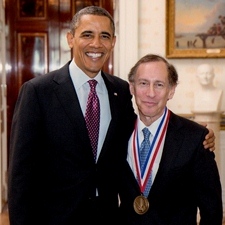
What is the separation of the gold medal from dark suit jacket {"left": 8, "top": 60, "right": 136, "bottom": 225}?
216 millimetres

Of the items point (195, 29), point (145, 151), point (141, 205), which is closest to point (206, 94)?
point (195, 29)

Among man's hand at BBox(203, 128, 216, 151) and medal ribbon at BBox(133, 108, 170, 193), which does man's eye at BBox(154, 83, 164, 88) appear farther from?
man's hand at BBox(203, 128, 216, 151)

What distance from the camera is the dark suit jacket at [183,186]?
78.8 inches

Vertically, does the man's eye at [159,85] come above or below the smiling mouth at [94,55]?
below

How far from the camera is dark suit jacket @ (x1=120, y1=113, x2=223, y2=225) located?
200 centimetres

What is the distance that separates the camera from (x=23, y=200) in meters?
2.14

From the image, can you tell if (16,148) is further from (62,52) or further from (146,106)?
(62,52)

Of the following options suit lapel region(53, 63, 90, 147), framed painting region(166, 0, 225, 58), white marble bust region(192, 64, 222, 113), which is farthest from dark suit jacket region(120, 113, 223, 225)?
framed painting region(166, 0, 225, 58)

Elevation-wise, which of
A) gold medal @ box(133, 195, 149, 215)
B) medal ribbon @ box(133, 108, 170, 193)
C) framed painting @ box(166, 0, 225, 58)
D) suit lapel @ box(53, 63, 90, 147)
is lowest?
gold medal @ box(133, 195, 149, 215)

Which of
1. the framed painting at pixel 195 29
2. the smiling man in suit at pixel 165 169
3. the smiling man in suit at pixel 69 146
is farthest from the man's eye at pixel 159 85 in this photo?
the framed painting at pixel 195 29

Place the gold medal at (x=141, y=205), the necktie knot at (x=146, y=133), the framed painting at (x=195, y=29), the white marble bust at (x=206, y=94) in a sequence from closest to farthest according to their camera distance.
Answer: the gold medal at (x=141, y=205) < the necktie knot at (x=146, y=133) < the white marble bust at (x=206, y=94) < the framed painting at (x=195, y=29)

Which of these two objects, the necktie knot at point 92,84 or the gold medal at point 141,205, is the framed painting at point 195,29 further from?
the gold medal at point 141,205

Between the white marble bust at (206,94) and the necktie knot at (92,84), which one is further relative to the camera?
the white marble bust at (206,94)

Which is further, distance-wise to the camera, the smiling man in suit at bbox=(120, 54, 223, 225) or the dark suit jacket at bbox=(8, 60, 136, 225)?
the dark suit jacket at bbox=(8, 60, 136, 225)
